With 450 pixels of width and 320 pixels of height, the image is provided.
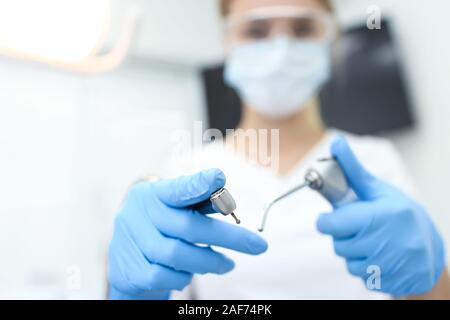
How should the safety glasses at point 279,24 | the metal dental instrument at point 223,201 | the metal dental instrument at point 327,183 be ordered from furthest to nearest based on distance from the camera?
the safety glasses at point 279,24 → the metal dental instrument at point 327,183 → the metal dental instrument at point 223,201

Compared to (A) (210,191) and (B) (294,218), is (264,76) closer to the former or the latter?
(B) (294,218)

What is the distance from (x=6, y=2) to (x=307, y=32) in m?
0.59

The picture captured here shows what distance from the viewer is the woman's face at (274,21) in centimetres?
85

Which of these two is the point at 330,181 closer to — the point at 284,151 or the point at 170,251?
the point at 170,251

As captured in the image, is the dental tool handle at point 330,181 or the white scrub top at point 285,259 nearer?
the dental tool handle at point 330,181

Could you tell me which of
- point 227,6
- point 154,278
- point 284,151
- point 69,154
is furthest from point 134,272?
point 69,154

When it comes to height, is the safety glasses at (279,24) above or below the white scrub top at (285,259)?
above

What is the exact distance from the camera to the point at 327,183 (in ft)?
1.69

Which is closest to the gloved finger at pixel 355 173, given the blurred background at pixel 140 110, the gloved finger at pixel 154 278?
the gloved finger at pixel 154 278

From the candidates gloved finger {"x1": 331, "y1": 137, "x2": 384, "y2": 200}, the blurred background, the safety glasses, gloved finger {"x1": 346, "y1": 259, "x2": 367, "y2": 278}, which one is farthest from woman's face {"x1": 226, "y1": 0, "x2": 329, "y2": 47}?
gloved finger {"x1": 346, "y1": 259, "x2": 367, "y2": 278}

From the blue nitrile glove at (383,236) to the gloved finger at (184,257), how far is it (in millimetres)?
180

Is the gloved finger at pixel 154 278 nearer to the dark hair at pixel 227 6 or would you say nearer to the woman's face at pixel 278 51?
the woman's face at pixel 278 51

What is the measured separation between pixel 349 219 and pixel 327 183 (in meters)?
0.08

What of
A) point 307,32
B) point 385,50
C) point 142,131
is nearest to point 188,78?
point 142,131
